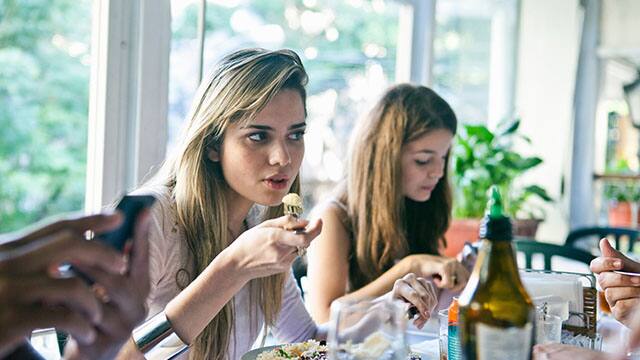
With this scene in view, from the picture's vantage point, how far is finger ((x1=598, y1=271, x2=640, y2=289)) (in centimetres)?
155

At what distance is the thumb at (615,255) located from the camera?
5.01ft

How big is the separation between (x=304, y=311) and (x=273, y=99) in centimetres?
56

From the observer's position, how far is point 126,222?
752 mm

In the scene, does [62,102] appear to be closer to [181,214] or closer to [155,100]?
[155,100]

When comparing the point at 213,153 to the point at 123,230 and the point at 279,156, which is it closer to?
the point at 279,156

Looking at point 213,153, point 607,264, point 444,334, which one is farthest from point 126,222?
point 607,264

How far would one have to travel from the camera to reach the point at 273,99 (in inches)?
67.1

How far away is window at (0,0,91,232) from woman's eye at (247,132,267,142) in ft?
2.22

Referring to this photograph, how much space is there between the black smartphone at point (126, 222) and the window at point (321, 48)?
1.70 meters

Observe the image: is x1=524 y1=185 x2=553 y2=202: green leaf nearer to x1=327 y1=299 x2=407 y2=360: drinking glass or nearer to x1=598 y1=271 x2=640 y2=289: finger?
x1=598 y1=271 x2=640 y2=289: finger

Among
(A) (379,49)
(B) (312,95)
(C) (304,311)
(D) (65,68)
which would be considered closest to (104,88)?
(D) (65,68)

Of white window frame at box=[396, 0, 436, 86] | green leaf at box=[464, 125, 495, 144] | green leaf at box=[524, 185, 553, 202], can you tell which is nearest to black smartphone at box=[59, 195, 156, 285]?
white window frame at box=[396, 0, 436, 86]

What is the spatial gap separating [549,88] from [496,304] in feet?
13.3

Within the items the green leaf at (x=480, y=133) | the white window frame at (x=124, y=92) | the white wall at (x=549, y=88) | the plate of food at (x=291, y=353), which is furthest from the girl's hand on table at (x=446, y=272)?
the white wall at (x=549, y=88)
